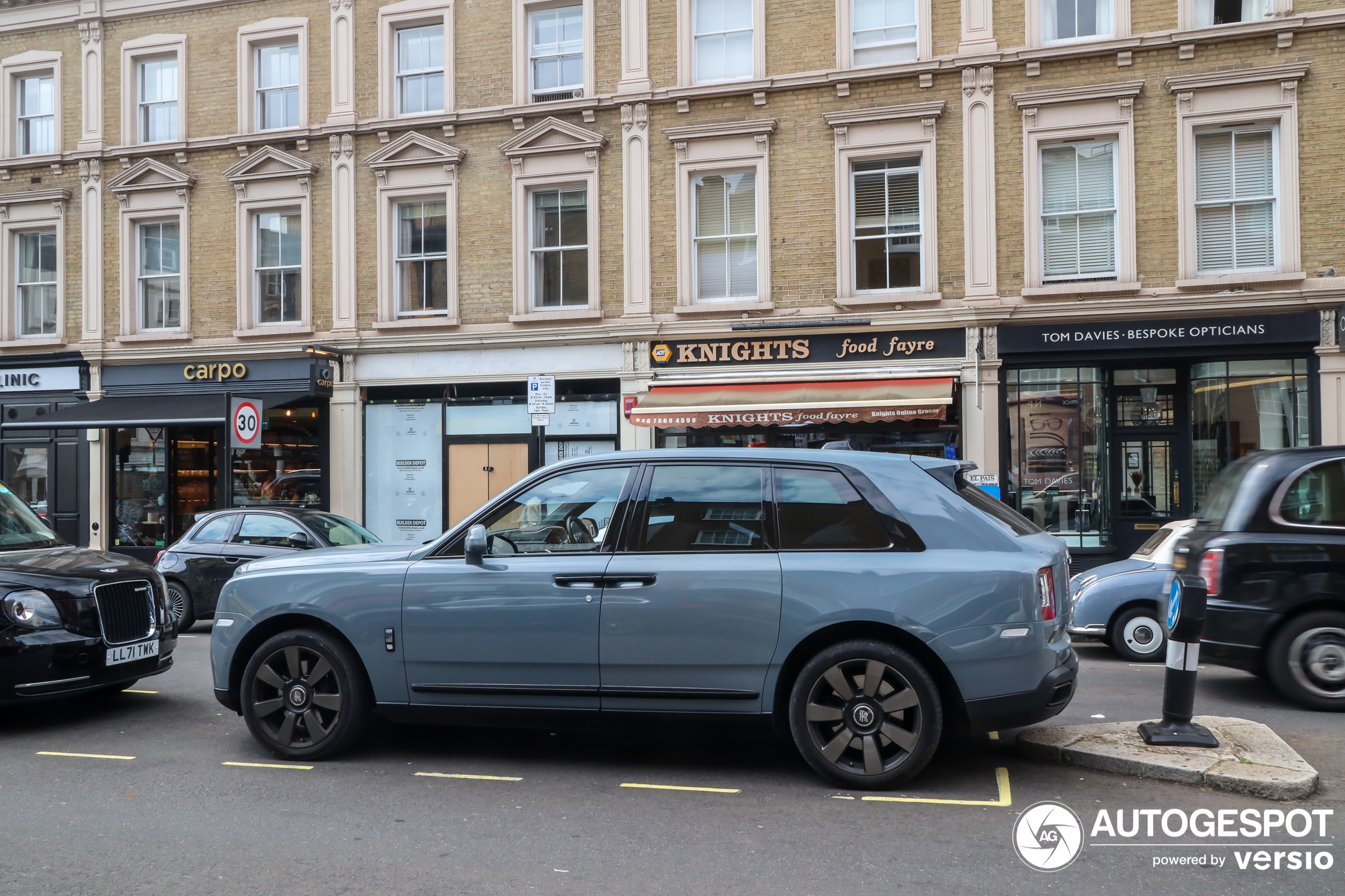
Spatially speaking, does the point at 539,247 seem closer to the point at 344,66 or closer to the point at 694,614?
the point at 344,66

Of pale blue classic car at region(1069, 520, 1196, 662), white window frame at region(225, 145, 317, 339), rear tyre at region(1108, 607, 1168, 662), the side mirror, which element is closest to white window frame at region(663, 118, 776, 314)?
white window frame at region(225, 145, 317, 339)

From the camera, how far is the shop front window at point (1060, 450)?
1559cm

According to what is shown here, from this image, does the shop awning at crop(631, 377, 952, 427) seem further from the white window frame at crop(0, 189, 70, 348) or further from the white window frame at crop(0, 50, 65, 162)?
the white window frame at crop(0, 50, 65, 162)

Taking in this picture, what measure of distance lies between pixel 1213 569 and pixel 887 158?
1018cm

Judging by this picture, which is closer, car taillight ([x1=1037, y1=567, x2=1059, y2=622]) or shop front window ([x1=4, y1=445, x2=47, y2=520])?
car taillight ([x1=1037, y1=567, x2=1059, y2=622])

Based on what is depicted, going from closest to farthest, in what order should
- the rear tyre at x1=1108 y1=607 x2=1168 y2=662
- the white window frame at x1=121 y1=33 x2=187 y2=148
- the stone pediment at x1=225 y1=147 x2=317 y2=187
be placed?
1. the rear tyre at x1=1108 y1=607 x2=1168 y2=662
2. the stone pediment at x1=225 y1=147 x2=317 y2=187
3. the white window frame at x1=121 y1=33 x2=187 y2=148

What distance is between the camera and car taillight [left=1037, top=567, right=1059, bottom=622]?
5121 millimetres

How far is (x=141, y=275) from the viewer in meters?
19.7

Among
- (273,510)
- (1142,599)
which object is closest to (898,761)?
(1142,599)

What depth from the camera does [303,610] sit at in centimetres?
590

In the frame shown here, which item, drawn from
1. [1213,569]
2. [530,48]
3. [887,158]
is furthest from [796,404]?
[1213,569]

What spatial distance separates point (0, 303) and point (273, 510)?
39.4 feet

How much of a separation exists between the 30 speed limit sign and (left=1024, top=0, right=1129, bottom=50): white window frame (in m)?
12.5

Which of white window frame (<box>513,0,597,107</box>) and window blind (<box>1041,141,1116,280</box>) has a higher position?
white window frame (<box>513,0,597,107</box>)
